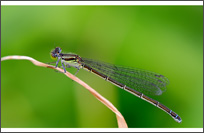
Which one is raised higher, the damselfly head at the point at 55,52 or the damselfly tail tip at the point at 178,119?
the damselfly head at the point at 55,52

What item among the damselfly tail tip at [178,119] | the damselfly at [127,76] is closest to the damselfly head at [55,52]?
the damselfly at [127,76]

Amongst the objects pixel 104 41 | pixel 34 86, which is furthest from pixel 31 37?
pixel 104 41

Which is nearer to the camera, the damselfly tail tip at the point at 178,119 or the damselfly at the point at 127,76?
the damselfly tail tip at the point at 178,119

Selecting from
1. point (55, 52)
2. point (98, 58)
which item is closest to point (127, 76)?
point (98, 58)

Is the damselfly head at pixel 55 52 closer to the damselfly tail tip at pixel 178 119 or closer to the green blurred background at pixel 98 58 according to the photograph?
Answer: the green blurred background at pixel 98 58

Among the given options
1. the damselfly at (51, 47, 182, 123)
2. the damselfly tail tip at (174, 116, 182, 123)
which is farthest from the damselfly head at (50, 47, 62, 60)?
the damselfly tail tip at (174, 116, 182, 123)

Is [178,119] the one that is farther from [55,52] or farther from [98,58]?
[55,52]
